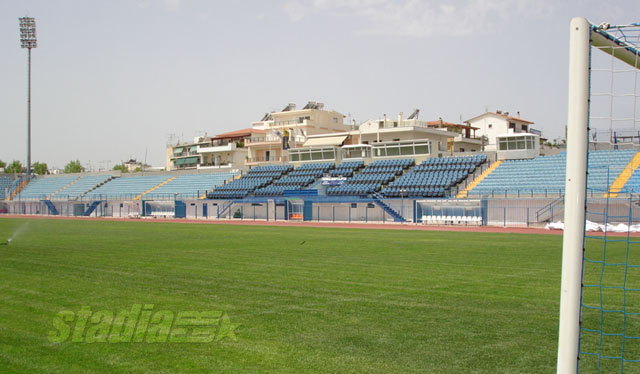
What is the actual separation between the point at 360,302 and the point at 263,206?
42.7m

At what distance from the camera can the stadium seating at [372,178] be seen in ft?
163

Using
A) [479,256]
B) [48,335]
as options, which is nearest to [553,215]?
[479,256]

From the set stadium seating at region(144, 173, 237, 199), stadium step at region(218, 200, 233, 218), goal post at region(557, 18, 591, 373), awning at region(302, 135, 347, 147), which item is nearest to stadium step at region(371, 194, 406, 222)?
stadium step at region(218, 200, 233, 218)

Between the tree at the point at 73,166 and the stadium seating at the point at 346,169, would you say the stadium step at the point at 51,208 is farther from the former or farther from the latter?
the tree at the point at 73,166

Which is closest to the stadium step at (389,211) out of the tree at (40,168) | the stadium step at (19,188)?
the stadium step at (19,188)

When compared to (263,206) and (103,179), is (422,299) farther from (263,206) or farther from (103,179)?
(103,179)

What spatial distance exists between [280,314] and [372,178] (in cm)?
4374

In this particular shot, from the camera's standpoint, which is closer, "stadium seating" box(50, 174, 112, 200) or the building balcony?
"stadium seating" box(50, 174, 112, 200)

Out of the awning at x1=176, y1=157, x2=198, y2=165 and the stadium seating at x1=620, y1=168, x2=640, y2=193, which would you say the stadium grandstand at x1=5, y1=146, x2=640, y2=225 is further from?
the awning at x1=176, y1=157, x2=198, y2=165

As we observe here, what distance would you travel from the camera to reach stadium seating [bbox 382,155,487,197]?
149 feet

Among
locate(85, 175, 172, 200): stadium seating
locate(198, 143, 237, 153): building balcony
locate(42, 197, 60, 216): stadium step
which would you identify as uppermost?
locate(198, 143, 237, 153): building balcony

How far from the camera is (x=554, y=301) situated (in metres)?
9.66

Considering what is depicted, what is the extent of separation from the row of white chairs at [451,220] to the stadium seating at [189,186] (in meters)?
25.9

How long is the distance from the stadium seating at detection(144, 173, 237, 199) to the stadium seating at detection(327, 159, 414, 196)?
15360 millimetres
